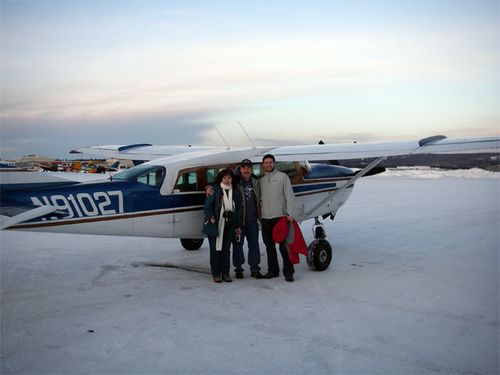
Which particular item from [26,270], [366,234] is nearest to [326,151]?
[366,234]

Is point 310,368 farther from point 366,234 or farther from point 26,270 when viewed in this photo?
point 366,234

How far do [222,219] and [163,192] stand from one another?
3.15 ft

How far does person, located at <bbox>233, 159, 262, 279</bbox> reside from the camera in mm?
6805

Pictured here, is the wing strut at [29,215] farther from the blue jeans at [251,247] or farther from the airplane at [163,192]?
the blue jeans at [251,247]

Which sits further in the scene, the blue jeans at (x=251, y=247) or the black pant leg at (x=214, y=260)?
the blue jeans at (x=251, y=247)

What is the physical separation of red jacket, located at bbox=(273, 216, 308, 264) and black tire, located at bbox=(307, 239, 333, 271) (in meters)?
0.55

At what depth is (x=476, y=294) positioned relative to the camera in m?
6.03

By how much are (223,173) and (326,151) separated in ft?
6.04

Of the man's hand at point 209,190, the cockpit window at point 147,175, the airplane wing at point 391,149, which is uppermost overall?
the airplane wing at point 391,149

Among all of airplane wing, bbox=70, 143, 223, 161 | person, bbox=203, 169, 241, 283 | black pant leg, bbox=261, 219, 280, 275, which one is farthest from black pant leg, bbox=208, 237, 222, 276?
airplane wing, bbox=70, 143, 223, 161

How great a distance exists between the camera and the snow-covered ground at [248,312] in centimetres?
412

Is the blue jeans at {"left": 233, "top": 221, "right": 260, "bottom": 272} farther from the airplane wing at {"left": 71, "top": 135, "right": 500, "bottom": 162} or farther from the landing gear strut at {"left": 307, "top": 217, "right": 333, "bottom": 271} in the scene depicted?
the airplane wing at {"left": 71, "top": 135, "right": 500, "bottom": 162}

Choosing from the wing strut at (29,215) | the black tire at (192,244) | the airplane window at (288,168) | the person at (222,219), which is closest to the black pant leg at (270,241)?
the person at (222,219)

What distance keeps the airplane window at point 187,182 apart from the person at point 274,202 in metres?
1.03
